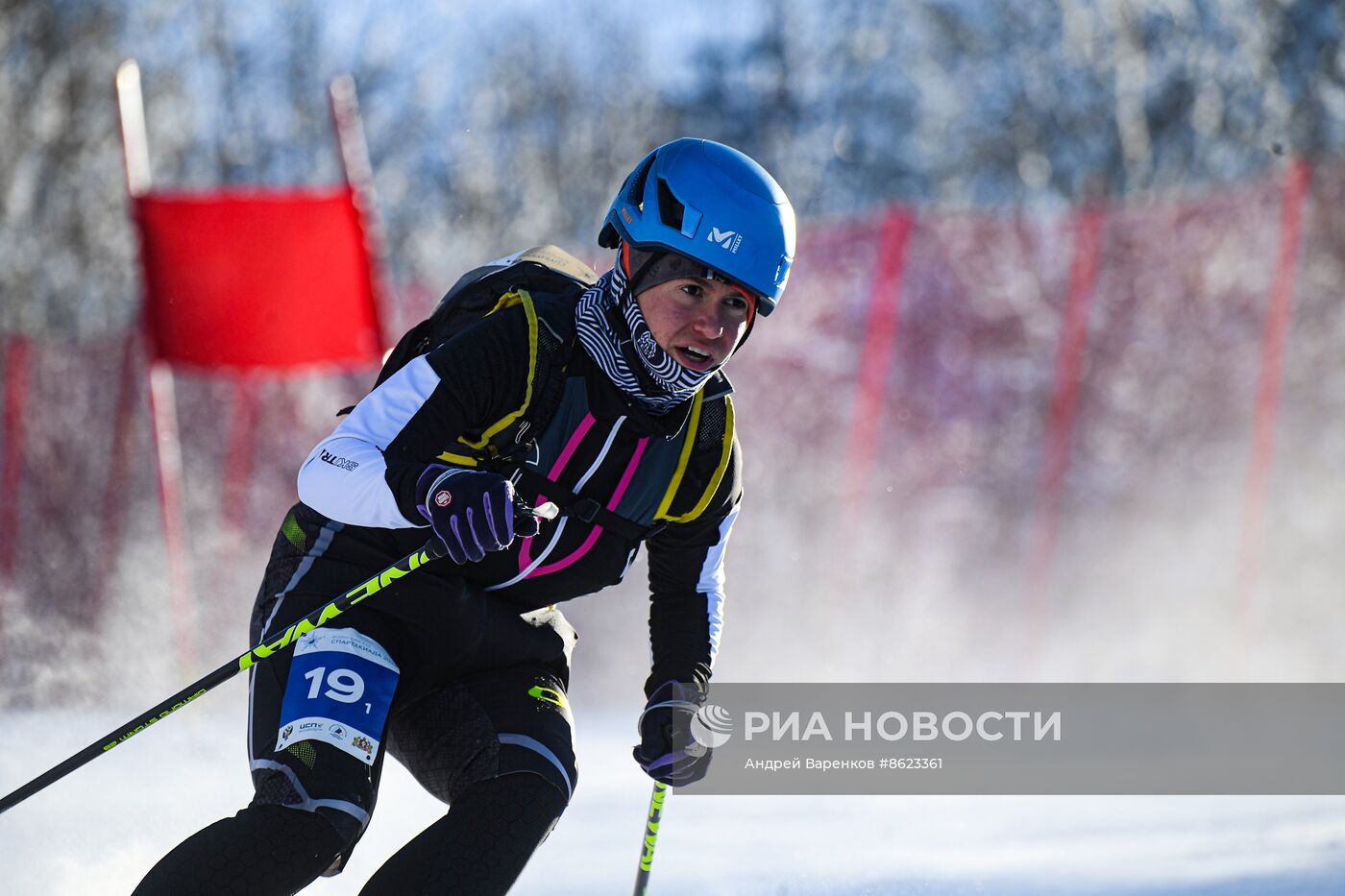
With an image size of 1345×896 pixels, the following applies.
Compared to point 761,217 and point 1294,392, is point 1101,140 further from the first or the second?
point 761,217

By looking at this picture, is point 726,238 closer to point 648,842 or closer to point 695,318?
point 695,318

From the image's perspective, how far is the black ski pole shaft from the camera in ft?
7.53

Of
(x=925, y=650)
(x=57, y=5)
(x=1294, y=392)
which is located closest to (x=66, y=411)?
(x=57, y=5)

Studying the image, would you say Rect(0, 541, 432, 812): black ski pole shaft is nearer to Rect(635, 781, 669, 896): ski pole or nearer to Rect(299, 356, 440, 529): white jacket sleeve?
Rect(299, 356, 440, 529): white jacket sleeve

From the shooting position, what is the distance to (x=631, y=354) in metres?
2.35

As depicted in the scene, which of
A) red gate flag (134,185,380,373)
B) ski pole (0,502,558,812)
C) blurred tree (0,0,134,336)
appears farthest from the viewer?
blurred tree (0,0,134,336)

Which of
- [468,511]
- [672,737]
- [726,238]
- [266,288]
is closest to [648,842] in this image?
[672,737]

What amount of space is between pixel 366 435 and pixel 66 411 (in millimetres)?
6892

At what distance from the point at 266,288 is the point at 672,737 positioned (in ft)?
14.6

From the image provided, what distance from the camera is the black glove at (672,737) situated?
266 centimetres

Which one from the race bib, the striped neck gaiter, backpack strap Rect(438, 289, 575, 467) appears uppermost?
the striped neck gaiter

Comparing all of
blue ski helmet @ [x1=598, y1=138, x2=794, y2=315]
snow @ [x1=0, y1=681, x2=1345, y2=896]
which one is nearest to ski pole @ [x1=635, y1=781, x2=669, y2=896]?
snow @ [x1=0, y1=681, x2=1345, y2=896]

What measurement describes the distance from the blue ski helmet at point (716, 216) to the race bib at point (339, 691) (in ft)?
2.80

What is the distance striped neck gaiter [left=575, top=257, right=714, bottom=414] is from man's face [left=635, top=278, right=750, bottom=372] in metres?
0.02
